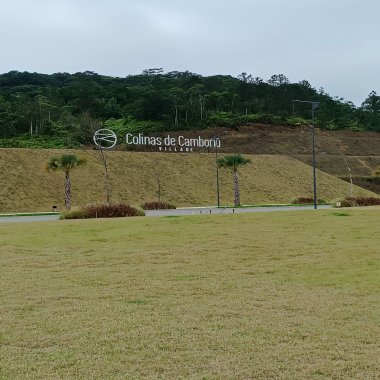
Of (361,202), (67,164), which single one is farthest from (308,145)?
(67,164)

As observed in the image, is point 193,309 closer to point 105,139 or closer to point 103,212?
point 103,212

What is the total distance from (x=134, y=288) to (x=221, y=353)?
184 inches

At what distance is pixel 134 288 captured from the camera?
10.8 meters

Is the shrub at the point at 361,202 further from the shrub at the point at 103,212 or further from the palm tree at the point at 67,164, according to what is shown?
the palm tree at the point at 67,164

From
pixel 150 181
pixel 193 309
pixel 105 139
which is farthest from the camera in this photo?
pixel 105 139

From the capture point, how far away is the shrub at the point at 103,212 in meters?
35.5

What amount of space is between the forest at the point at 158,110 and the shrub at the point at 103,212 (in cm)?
5216

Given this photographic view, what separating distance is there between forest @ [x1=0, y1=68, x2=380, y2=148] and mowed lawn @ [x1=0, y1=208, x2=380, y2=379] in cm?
7404

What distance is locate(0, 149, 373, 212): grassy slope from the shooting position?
61.2 meters

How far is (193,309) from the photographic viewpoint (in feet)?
28.6

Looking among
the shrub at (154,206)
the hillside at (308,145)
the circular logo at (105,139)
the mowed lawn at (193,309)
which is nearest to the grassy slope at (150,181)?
the circular logo at (105,139)

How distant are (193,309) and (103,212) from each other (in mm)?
27999

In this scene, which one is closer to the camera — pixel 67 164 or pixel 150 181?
pixel 67 164

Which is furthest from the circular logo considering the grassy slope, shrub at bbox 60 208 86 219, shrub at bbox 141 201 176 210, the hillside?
shrub at bbox 60 208 86 219
